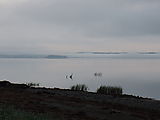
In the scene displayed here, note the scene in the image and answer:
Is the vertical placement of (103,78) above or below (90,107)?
above

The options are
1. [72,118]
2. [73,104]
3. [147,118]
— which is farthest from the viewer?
[73,104]

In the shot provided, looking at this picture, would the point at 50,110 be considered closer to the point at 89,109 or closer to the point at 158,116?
the point at 89,109

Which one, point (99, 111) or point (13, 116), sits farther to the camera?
point (99, 111)

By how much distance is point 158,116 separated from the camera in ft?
56.1

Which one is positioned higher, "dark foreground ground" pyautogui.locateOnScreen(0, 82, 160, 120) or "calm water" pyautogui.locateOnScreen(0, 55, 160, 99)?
"calm water" pyautogui.locateOnScreen(0, 55, 160, 99)

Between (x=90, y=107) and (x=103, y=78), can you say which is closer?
(x=90, y=107)

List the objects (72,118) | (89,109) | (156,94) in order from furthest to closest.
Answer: (156,94) → (89,109) → (72,118)

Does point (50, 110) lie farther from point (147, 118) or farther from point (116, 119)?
point (147, 118)

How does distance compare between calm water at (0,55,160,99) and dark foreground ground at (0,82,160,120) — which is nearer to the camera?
dark foreground ground at (0,82,160,120)

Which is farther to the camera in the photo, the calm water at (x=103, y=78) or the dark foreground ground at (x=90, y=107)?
the calm water at (x=103, y=78)

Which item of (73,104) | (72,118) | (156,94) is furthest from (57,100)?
(156,94)

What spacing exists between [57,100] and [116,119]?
555 centimetres

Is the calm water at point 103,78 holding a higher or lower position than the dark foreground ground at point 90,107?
higher

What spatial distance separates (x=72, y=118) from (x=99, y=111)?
A: 2442mm
